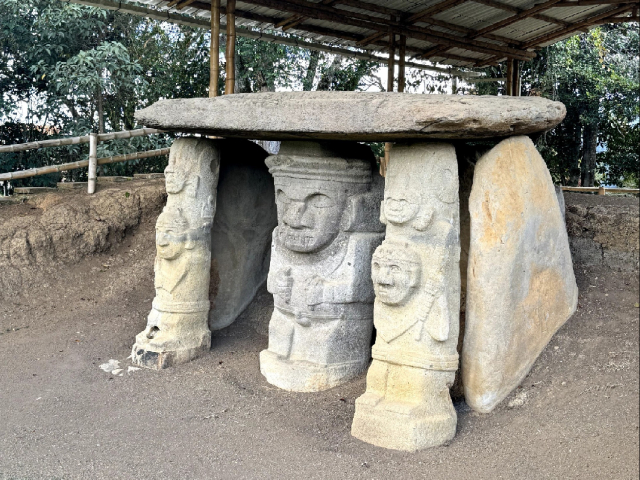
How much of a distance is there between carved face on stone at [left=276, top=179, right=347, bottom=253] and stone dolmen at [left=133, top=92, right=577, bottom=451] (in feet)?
0.03

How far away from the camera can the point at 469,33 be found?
8.33 metres

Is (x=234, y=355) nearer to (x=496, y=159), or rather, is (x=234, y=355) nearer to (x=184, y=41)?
(x=496, y=159)

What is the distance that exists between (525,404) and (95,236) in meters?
5.00

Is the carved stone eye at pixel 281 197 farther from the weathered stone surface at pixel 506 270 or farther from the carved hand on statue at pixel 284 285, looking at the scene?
the weathered stone surface at pixel 506 270

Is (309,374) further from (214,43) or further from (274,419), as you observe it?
(214,43)

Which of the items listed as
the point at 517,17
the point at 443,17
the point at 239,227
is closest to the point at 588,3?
the point at 517,17

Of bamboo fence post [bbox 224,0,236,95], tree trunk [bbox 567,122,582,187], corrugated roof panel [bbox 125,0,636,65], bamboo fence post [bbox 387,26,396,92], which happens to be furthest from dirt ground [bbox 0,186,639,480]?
bamboo fence post [bbox 387,26,396,92]

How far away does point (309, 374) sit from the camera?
4.59 m

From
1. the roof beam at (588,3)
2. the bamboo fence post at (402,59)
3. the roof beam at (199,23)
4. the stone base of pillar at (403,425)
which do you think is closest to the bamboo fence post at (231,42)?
the roof beam at (199,23)

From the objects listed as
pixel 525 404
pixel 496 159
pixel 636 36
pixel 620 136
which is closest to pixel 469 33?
pixel 636 36

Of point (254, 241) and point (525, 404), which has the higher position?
point (254, 241)

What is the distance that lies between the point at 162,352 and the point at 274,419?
4.15 ft

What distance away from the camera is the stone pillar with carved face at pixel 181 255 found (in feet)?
16.5

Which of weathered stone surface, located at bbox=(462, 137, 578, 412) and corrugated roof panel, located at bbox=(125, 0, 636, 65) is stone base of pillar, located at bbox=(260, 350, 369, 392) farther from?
corrugated roof panel, located at bbox=(125, 0, 636, 65)
